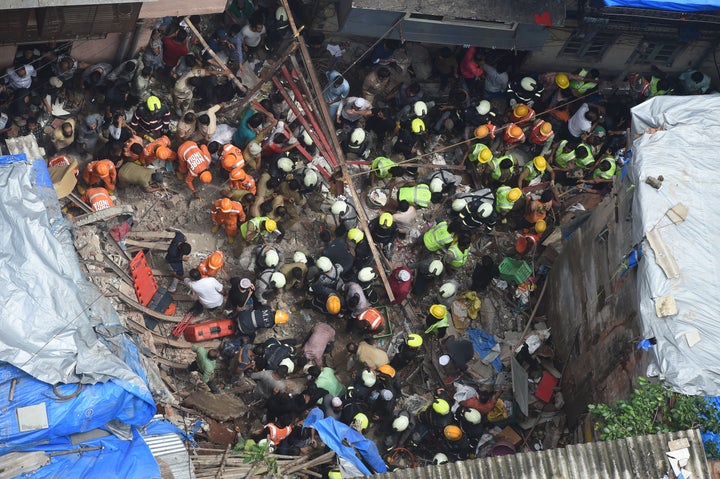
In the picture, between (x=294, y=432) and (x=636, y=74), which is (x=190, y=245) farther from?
(x=636, y=74)

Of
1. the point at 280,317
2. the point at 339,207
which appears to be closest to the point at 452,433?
the point at 280,317

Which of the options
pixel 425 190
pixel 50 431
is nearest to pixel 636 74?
pixel 425 190

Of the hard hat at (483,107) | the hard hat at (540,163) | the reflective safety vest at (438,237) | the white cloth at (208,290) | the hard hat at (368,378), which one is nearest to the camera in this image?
the hard hat at (368,378)

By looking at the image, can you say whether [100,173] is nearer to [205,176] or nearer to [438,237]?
[205,176]

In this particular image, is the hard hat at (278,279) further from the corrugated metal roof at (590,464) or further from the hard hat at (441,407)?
the corrugated metal roof at (590,464)

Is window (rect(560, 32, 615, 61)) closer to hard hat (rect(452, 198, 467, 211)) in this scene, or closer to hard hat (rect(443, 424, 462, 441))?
hard hat (rect(452, 198, 467, 211))

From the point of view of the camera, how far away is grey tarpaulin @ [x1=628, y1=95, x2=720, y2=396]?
48.0 ft

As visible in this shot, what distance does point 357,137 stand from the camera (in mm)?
19953

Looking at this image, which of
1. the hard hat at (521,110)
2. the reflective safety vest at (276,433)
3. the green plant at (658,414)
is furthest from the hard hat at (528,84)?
the reflective safety vest at (276,433)

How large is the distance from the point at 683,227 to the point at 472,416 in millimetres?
4749

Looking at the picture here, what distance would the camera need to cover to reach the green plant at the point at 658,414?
13961 millimetres

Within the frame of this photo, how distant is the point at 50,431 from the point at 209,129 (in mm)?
6890

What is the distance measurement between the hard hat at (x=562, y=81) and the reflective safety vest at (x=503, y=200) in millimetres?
2938

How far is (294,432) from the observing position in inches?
667
